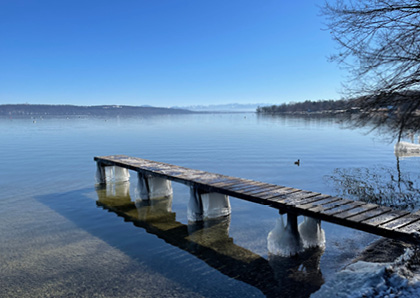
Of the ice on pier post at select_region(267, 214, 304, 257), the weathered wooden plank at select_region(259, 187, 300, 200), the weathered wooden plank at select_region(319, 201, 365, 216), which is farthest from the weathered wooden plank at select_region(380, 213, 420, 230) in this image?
the weathered wooden plank at select_region(259, 187, 300, 200)

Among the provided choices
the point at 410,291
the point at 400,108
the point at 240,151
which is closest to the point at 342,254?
the point at 410,291

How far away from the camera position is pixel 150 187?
15188 mm

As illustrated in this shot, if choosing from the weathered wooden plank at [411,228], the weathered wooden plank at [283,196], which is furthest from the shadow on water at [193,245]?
the weathered wooden plank at [411,228]

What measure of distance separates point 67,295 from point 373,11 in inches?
409

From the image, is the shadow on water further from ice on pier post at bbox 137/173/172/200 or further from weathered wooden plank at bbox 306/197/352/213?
weathered wooden plank at bbox 306/197/352/213

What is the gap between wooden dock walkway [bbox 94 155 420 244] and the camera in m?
6.71

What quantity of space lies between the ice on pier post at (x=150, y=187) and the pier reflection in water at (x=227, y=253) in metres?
0.35

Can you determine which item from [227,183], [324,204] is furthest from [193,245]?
[324,204]

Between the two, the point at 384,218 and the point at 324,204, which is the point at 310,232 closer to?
the point at 324,204

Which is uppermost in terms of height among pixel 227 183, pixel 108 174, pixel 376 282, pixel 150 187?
pixel 227 183

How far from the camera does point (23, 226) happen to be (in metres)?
12.1

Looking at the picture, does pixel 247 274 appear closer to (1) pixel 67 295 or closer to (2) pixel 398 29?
(1) pixel 67 295

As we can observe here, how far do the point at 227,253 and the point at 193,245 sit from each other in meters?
1.17

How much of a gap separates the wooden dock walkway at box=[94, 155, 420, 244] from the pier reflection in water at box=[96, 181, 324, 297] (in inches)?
31.5
